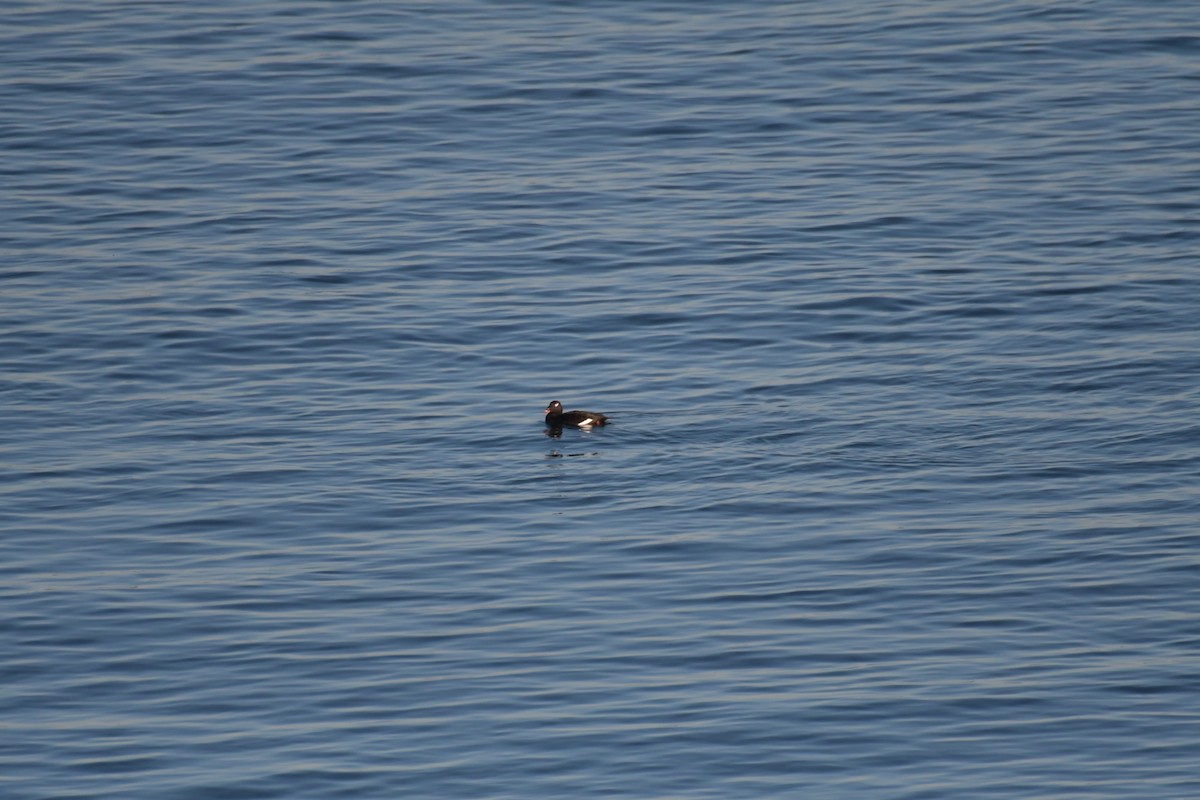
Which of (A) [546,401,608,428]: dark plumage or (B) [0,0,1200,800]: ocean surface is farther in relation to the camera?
(A) [546,401,608,428]: dark plumage

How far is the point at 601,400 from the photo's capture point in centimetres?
1861

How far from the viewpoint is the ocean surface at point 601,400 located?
38.3 feet

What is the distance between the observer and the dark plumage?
56.4 ft

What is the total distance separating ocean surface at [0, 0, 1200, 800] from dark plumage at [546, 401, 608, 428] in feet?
0.85

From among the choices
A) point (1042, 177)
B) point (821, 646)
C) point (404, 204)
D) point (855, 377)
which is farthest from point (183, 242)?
point (821, 646)

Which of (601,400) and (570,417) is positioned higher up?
(601,400)

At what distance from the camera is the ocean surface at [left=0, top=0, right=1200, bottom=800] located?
11688mm

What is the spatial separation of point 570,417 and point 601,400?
1.38 m

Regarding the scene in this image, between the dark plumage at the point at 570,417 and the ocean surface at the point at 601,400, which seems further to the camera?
the dark plumage at the point at 570,417

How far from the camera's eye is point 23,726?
469 inches

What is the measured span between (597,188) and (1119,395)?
9559 millimetres

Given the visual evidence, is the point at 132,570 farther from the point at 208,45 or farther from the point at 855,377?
the point at 208,45

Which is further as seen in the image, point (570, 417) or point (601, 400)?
point (601, 400)

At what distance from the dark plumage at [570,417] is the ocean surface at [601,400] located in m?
0.26
